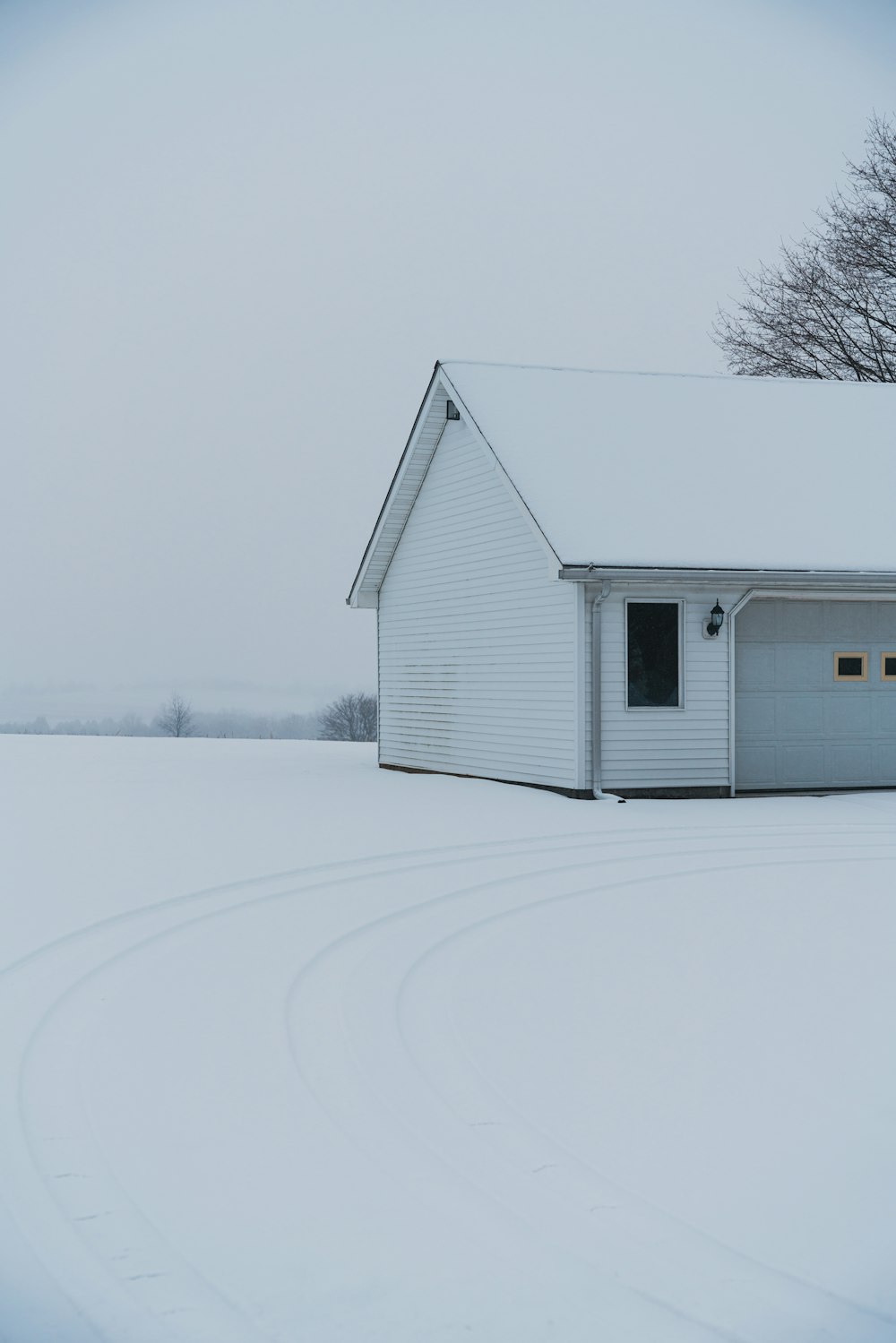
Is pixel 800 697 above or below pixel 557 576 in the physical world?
below

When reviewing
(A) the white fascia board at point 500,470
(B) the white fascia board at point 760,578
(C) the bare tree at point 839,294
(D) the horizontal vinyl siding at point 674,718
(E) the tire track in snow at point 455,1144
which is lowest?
(E) the tire track in snow at point 455,1144

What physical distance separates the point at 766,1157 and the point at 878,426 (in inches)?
634

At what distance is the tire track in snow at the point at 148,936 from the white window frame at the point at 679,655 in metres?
2.47

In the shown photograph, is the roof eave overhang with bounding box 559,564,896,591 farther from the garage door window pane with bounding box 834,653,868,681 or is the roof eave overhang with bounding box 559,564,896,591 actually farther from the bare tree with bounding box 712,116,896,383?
the bare tree with bounding box 712,116,896,383

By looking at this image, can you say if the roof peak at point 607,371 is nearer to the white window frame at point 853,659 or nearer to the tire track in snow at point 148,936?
the white window frame at point 853,659

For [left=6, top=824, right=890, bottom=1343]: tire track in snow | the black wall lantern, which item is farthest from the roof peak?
[left=6, top=824, right=890, bottom=1343]: tire track in snow

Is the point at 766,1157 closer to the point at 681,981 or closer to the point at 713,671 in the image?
the point at 681,981

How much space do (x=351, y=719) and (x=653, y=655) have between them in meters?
A: 36.4

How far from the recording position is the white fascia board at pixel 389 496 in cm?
1706

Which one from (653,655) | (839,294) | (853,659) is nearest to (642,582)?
(653,655)

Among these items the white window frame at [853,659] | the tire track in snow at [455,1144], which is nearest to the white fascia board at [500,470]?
the white window frame at [853,659]

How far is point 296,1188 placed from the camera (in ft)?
11.9

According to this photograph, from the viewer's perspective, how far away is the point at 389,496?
18062mm

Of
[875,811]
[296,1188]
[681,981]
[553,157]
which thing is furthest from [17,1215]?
[553,157]
